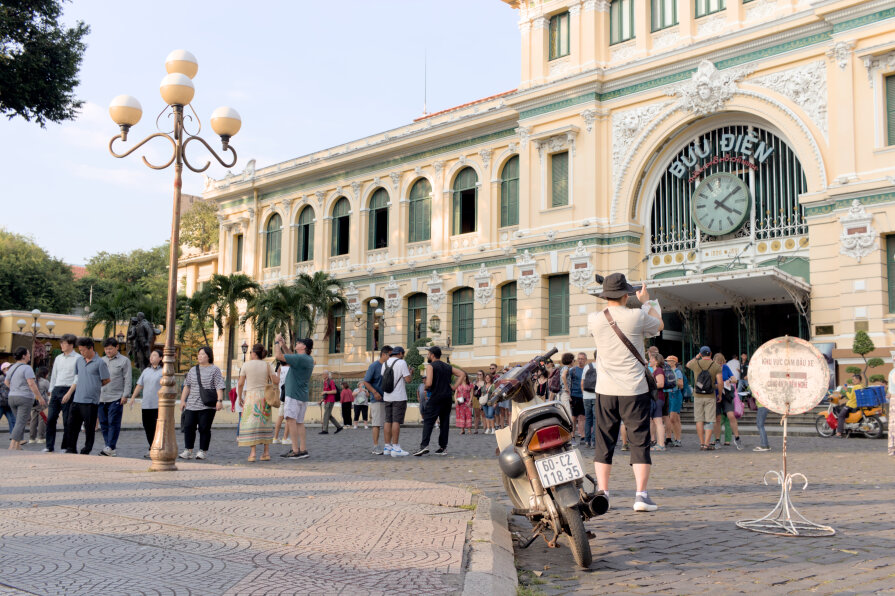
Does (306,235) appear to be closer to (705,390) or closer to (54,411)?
(54,411)

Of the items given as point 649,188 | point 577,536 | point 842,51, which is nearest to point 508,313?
point 649,188

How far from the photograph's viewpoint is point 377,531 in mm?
5777

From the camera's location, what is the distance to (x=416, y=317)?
116 feet

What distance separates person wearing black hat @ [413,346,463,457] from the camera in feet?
43.8

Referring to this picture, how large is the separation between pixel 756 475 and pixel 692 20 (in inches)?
767

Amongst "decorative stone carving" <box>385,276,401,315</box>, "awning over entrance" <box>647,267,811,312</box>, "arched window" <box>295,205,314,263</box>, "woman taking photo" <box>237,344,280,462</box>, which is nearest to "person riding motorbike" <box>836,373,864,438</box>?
"awning over entrance" <box>647,267,811,312</box>

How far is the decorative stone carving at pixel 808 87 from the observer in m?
23.3

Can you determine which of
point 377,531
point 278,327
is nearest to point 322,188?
point 278,327

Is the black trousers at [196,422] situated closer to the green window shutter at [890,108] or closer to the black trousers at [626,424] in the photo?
the black trousers at [626,424]

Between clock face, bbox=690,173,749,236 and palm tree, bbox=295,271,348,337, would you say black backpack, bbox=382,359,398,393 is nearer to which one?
clock face, bbox=690,173,749,236

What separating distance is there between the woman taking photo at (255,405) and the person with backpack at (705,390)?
7.20 metres

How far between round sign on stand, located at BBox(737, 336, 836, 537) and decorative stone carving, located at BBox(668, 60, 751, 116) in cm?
2010

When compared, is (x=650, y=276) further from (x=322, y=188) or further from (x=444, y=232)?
(x=322, y=188)

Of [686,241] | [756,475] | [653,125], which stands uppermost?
[653,125]
